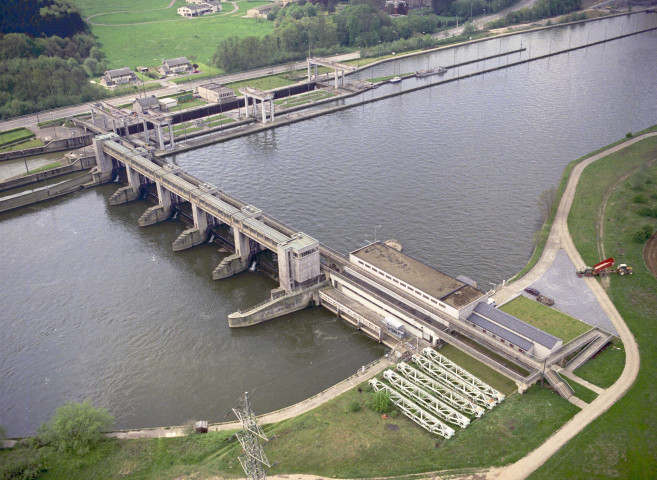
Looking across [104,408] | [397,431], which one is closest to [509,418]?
[397,431]

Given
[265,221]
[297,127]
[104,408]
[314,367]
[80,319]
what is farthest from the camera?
[297,127]

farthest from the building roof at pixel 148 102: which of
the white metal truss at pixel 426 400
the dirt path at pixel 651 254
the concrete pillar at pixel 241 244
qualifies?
the dirt path at pixel 651 254

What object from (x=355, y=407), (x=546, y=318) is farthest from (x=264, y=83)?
(x=355, y=407)

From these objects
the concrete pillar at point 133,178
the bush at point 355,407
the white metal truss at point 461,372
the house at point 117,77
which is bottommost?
the bush at point 355,407

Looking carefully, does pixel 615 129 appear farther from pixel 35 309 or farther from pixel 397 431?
pixel 35 309

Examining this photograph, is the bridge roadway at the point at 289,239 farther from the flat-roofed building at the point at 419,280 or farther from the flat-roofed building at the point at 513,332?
the flat-roofed building at the point at 513,332

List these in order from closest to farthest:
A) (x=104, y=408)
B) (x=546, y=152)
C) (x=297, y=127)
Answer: (x=104, y=408)
(x=546, y=152)
(x=297, y=127)

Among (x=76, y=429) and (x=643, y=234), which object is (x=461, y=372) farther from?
(x=643, y=234)
